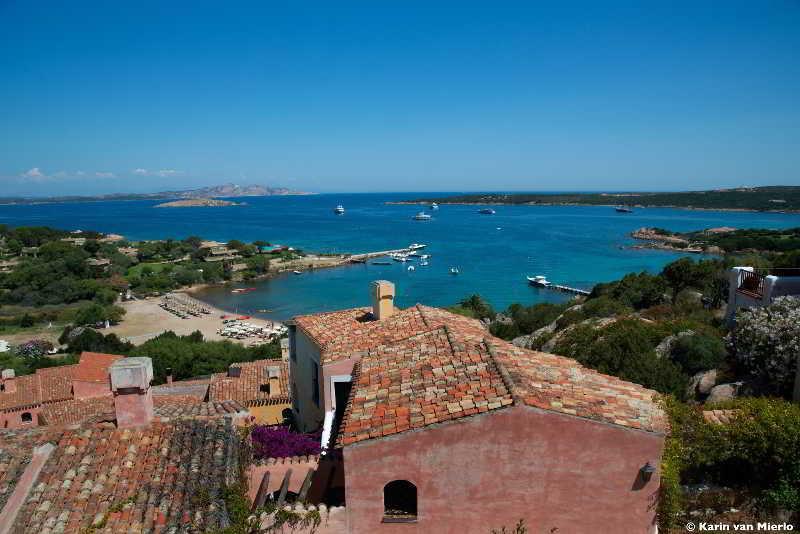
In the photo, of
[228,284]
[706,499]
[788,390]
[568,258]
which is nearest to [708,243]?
[568,258]

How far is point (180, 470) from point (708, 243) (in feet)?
322

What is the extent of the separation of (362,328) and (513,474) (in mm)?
6457

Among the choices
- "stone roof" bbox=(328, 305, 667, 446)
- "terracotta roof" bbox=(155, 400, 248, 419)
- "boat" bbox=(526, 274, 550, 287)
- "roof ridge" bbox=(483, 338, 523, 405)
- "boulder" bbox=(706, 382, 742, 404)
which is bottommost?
"boat" bbox=(526, 274, 550, 287)

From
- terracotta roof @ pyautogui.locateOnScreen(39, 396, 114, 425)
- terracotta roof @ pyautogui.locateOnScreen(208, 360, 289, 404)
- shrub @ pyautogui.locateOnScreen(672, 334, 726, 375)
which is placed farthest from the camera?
terracotta roof @ pyautogui.locateOnScreen(208, 360, 289, 404)

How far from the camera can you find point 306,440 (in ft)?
32.0

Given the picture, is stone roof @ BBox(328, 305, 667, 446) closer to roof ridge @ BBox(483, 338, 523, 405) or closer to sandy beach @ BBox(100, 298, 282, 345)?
roof ridge @ BBox(483, 338, 523, 405)

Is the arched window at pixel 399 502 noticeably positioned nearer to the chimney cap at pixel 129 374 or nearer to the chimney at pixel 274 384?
the chimney cap at pixel 129 374

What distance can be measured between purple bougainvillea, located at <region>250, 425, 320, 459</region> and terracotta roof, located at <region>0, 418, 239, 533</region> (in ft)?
5.40

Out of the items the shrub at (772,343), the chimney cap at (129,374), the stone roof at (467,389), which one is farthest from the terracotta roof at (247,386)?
the shrub at (772,343)

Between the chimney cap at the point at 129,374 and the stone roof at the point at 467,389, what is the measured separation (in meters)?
3.04

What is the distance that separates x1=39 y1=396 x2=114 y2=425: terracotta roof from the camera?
15.3 meters

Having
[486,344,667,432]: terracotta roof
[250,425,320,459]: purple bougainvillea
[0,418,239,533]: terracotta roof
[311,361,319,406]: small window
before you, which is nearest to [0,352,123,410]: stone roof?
[311,361,319,406]: small window

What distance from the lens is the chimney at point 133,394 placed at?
7.20 meters

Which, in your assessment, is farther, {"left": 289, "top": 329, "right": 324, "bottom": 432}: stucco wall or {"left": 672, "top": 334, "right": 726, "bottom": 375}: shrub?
{"left": 672, "top": 334, "right": 726, "bottom": 375}: shrub
